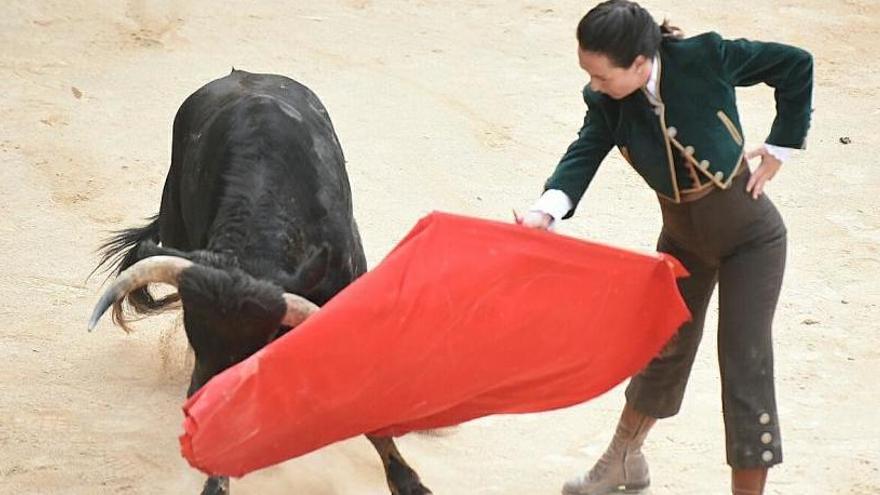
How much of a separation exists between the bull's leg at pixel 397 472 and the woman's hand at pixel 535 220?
3.11 ft

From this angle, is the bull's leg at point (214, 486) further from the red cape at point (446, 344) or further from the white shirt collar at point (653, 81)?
the white shirt collar at point (653, 81)

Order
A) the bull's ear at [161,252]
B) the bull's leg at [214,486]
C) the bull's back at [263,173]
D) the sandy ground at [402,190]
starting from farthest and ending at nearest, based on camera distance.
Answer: the sandy ground at [402,190] → the bull's back at [263,173] → the bull's leg at [214,486] → the bull's ear at [161,252]

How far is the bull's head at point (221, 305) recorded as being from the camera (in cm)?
409

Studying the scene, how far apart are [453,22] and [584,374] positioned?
17.2 ft

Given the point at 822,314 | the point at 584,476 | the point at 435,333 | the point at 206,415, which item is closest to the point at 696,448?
the point at 584,476

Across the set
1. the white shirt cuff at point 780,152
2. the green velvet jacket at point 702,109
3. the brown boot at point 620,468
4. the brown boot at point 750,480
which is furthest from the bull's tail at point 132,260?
the white shirt cuff at point 780,152

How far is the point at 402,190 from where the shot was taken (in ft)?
22.6

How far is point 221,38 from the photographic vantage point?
8.59 m

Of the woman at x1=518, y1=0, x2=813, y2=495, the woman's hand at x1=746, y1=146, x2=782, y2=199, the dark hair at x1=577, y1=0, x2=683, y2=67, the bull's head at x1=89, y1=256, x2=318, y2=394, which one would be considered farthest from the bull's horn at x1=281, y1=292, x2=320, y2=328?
the woman's hand at x1=746, y1=146, x2=782, y2=199

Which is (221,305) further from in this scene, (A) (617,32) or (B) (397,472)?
(A) (617,32)

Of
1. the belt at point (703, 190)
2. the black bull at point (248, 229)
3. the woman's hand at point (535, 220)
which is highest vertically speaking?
the belt at point (703, 190)

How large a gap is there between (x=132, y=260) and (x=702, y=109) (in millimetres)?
2718

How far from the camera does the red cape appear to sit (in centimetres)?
368

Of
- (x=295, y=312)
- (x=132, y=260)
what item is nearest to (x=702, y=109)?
(x=295, y=312)
